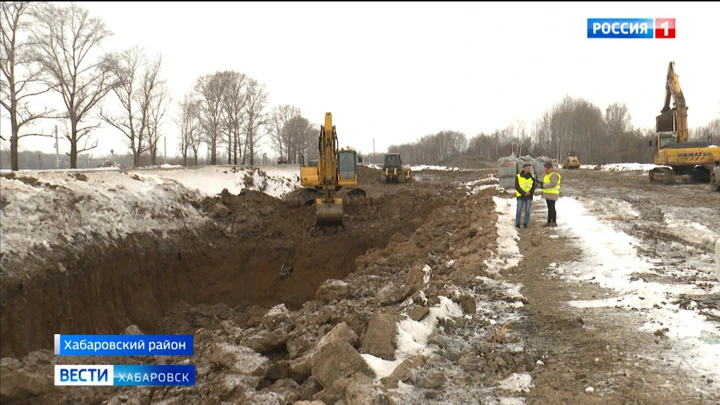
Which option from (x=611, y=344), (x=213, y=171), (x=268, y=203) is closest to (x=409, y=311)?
(x=611, y=344)

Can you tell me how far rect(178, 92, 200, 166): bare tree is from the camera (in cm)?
4862

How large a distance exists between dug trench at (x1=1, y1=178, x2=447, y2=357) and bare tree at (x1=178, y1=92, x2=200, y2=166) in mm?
33627

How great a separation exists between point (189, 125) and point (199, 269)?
42.2 meters

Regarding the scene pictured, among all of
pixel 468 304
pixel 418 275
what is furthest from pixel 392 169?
pixel 468 304

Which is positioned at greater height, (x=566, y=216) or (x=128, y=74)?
(x=128, y=74)

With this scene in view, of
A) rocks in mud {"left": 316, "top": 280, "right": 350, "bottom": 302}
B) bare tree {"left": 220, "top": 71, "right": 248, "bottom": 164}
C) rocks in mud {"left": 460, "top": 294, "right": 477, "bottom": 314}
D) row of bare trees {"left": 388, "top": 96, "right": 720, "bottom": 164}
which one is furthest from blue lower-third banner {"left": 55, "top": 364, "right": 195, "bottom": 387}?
row of bare trees {"left": 388, "top": 96, "right": 720, "bottom": 164}

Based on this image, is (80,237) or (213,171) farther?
(213,171)

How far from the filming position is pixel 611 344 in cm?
435

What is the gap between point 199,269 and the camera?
13.1 metres

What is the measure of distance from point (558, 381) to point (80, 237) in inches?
389

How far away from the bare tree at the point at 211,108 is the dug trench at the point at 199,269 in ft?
101

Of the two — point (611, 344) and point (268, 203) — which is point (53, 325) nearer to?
point (611, 344)

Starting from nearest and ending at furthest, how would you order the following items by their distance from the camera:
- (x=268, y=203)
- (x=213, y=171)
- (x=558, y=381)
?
(x=558, y=381)
(x=268, y=203)
(x=213, y=171)

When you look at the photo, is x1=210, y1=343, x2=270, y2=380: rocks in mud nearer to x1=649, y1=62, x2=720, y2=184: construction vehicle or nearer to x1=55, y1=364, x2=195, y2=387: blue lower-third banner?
x1=55, y1=364, x2=195, y2=387: blue lower-third banner
